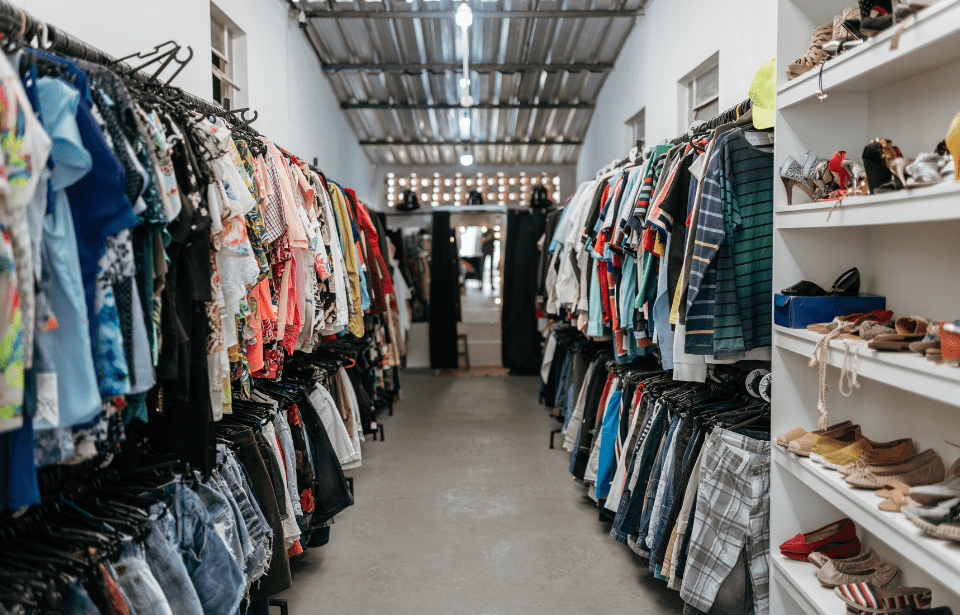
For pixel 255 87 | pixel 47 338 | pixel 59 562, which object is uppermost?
pixel 255 87

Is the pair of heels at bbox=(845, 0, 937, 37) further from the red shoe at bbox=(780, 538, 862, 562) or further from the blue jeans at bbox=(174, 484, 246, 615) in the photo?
the blue jeans at bbox=(174, 484, 246, 615)

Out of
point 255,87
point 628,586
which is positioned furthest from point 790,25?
point 255,87

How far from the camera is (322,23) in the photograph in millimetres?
6441

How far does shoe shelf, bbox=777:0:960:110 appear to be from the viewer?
1.41 metres

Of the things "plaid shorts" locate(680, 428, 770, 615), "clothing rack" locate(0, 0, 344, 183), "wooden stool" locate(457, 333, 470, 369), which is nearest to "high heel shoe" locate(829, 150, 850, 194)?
"plaid shorts" locate(680, 428, 770, 615)

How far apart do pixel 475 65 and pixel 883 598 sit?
6.63 meters

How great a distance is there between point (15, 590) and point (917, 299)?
2.36m

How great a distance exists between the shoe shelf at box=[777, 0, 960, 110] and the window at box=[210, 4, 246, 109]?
132 inches

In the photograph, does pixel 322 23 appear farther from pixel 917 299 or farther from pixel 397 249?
pixel 917 299

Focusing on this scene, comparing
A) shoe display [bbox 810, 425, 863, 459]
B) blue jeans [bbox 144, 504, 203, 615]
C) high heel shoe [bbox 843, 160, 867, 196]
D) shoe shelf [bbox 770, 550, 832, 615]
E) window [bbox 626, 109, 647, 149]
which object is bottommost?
shoe shelf [bbox 770, 550, 832, 615]

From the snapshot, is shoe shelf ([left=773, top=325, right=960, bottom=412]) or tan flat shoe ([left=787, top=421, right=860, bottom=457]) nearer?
shoe shelf ([left=773, top=325, right=960, bottom=412])

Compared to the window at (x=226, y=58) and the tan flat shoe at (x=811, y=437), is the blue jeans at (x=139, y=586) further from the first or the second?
the window at (x=226, y=58)

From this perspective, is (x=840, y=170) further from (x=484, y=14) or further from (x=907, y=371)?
(x=484, y=14)

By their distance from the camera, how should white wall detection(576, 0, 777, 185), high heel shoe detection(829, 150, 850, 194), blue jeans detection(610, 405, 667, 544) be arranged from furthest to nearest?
white wall detection(576, 0, 777, 185) → blue jeans detection(610, 405, 667, 544) → high heel shoe detection(829, 150, 850, 194)
